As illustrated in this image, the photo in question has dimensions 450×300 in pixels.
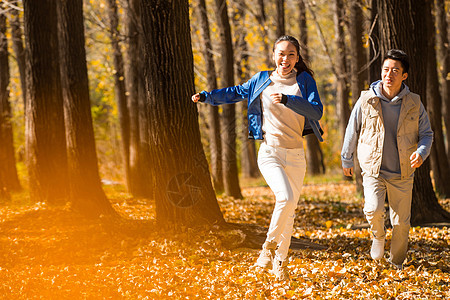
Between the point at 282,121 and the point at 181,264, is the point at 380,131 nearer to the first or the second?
the point at 282,121

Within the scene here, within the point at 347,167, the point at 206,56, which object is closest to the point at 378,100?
the point at 347,167

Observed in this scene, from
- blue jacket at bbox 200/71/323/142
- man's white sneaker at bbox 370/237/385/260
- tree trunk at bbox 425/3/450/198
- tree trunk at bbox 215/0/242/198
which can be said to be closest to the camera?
blue jacket at bbox 200/71/323/142

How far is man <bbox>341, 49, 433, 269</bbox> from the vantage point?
5.44m

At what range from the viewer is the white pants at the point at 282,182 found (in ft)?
16.8

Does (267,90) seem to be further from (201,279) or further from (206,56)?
(206,56)

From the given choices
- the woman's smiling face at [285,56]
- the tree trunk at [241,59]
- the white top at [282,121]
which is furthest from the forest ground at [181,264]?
the tree trunk at [241,59]

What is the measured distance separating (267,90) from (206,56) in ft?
33.5

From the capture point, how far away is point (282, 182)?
5.11 metres

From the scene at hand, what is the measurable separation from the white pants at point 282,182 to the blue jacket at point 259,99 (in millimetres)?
234

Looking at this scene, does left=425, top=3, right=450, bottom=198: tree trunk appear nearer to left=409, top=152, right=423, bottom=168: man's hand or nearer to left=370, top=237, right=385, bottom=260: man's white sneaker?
left=370, top=237, right=385, bottom=260: man's white sneaker

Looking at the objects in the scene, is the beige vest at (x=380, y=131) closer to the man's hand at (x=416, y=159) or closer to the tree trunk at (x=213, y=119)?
the man's hand at (x=416, y=159)

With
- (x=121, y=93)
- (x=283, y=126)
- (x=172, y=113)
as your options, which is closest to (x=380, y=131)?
(x=283, y=126)

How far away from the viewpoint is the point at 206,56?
15328 mm

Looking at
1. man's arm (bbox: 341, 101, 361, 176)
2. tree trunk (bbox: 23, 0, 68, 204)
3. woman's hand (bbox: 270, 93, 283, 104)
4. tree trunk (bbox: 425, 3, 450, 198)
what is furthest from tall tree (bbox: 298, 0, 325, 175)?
woman's hand (bbox: 270, 93, 283, 104)
